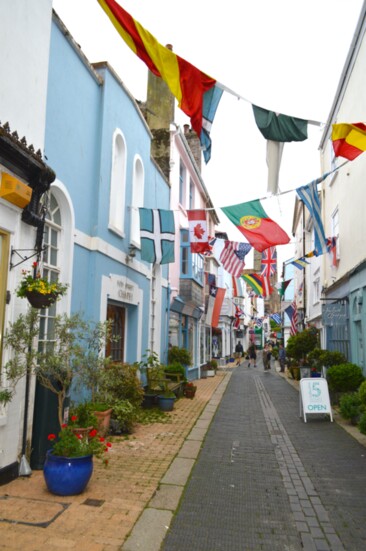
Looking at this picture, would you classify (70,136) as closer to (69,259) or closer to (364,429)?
(69,259)

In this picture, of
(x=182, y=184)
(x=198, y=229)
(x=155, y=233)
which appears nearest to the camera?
(x=155, y=233)

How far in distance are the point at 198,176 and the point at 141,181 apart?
901 centimetres

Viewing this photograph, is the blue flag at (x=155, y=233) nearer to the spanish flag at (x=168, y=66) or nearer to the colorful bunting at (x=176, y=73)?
the colorful bunting at (x=176, y=73)

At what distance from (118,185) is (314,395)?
22.0ft

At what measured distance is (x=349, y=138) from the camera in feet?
22.3

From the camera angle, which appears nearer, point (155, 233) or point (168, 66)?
point (168, 66)

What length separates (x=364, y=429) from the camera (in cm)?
749

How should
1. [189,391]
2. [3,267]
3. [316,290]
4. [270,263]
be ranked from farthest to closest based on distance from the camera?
[316,290]
[270,263]
[189,391]
[3,267]

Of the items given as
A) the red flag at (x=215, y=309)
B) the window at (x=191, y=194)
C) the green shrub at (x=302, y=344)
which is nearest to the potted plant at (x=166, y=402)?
the red flag at (x=215, y=309)

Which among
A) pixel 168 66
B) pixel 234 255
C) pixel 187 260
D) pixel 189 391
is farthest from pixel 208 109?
pixel 187 260

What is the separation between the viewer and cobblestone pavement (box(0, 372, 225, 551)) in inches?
151

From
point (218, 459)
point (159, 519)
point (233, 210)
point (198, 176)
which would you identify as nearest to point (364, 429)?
point (218, 459)

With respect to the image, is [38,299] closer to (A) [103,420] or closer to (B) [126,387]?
(A) [103,420]

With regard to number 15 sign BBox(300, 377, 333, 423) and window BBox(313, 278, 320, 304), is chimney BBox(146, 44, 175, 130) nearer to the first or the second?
window BBox(313, 278, 320, 304)
